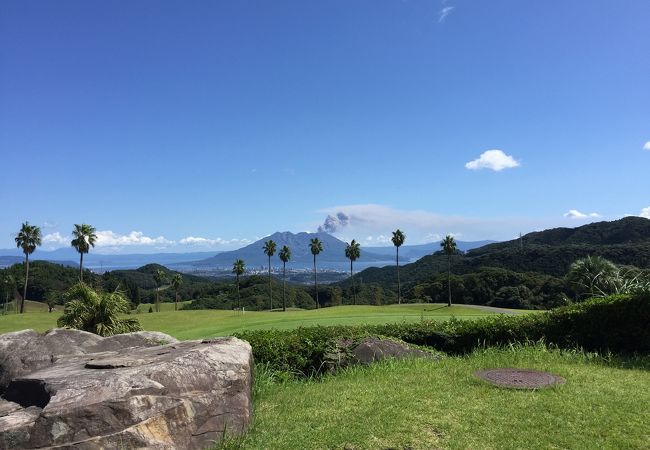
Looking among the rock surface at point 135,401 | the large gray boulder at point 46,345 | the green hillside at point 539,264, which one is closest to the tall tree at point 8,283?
the green hillside at point 539,264

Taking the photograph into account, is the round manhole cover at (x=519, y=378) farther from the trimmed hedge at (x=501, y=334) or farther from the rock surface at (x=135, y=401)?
the rock surface at (x=135, y=401)

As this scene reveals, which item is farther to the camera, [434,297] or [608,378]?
[434,297]

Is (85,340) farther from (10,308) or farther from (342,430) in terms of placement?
(10,308)

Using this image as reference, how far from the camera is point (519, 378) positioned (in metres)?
9.16

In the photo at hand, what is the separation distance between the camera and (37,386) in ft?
21.7

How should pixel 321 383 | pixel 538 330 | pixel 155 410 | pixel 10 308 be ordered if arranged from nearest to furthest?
pixel 155 410, pixel 321 383, pixel 538 330, pixel 10 308

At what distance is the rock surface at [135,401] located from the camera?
18.5 feet

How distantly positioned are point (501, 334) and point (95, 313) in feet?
49.4

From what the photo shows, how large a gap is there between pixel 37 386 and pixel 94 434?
1.58 m

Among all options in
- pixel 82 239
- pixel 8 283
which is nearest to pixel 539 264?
pixel 82 239

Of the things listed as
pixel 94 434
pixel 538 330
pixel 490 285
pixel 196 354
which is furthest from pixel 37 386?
pixel 490 285

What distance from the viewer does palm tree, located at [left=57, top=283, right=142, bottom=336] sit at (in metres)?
18.8

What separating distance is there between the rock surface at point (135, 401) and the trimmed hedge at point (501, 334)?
3827 millimetres

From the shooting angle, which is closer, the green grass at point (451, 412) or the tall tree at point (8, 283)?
the green grass at point (451, 412)
